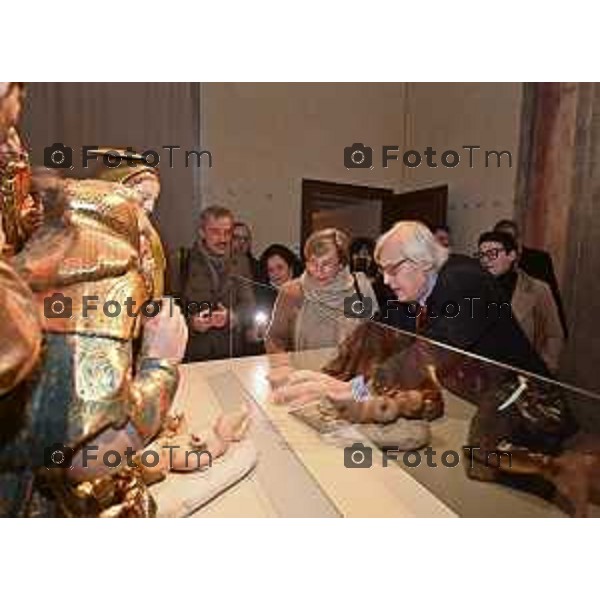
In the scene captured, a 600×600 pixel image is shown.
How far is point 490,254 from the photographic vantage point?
89 centimetres

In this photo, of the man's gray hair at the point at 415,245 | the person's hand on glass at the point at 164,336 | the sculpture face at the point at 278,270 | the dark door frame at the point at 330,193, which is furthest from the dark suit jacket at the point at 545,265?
the person's hand on glass at the point at 164,336

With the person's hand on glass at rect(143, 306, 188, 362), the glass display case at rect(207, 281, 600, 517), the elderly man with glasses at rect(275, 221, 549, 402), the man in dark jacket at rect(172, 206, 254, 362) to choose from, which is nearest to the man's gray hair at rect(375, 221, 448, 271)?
the elderly man with glasses at rect(275, 221, 549, 402)

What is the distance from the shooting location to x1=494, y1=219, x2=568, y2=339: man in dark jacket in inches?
35.0

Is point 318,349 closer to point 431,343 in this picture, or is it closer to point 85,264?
point 431,343

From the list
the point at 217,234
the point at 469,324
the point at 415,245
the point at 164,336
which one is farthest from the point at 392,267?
the point at 164,336

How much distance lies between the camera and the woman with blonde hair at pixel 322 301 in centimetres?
88

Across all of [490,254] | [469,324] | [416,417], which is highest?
[490,254]

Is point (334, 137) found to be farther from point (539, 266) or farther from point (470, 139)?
point (539, 266)

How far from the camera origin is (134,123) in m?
0.80

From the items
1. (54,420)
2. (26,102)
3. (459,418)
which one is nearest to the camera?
(54,420)

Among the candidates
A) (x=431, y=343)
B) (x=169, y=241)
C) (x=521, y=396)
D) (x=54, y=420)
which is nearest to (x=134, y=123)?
(x=169, y=241)

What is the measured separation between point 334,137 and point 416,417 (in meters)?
0.47

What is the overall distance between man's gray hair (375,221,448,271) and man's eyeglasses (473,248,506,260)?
53 mm
